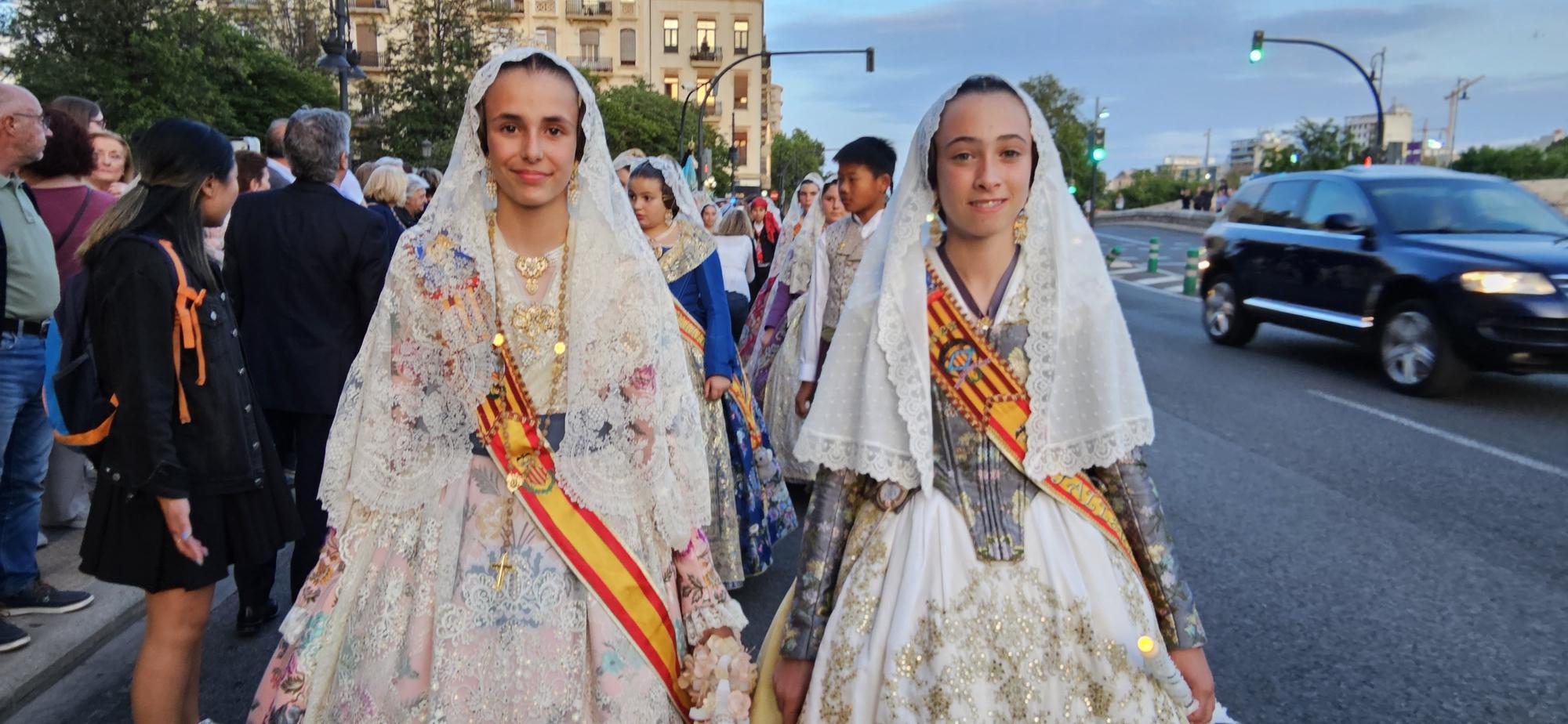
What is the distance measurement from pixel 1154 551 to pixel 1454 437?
6.67 meters

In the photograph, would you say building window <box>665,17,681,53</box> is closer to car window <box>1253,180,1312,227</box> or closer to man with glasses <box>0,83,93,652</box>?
car window <box>1253,180,1312,227</box>

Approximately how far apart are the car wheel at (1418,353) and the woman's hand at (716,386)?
7.13m

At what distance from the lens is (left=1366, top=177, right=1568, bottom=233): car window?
943 centimetres

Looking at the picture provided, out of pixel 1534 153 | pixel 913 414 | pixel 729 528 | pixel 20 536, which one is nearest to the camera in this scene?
pixel 913 414

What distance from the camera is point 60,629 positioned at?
4203mm

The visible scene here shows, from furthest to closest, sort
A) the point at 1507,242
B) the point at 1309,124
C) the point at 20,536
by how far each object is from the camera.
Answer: the point at 1309,124, the point at 1507,242, the point at 20,536

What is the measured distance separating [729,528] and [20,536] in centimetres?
294

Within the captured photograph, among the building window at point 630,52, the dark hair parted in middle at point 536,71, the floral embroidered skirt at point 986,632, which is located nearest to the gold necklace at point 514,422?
the dark hair parted in middle at point 536,71

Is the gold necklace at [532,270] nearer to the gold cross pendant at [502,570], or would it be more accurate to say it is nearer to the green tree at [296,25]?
the gold cross pendant at [502,570]

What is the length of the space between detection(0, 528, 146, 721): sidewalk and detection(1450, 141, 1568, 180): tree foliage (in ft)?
122

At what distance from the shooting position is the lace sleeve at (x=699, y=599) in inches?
97.6

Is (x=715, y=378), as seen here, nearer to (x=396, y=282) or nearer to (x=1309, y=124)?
(x=396, y=282)

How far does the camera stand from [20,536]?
4309 mm

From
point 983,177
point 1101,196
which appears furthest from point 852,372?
point 1101,196
